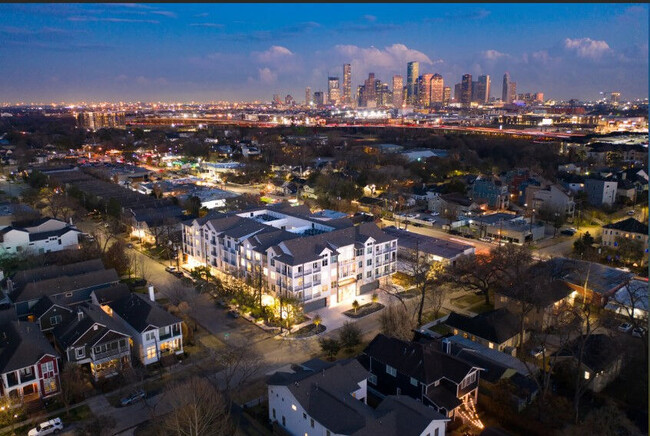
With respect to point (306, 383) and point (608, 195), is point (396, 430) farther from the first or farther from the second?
point (608, 195)

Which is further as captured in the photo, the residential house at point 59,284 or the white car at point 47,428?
the residential house at point 59,284

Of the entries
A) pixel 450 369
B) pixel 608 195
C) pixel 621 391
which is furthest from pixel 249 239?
pixel 608 195

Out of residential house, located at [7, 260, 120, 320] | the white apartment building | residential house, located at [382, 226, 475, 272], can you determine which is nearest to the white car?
residential house, located at [7, 260, 120, 320]

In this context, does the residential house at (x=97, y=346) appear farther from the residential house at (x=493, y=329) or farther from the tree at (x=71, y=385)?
the residential house at (x=493, y=329)

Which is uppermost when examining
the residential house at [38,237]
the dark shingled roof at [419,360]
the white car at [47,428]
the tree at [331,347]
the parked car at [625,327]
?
the residential house at [38,237]

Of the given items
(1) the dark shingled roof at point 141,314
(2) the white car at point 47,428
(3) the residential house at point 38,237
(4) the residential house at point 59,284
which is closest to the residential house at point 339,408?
(1) the dark shingled roof at point 141,314

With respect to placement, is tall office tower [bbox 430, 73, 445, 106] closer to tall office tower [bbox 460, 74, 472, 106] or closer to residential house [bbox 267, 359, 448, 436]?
tall office tower [bbox 460, 74, 472, 106]
